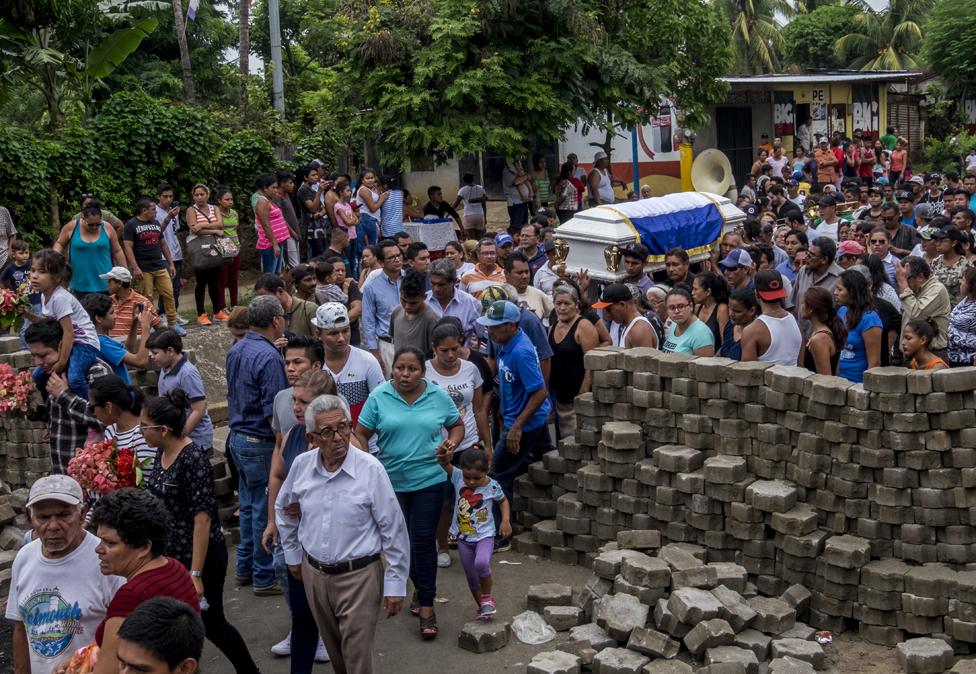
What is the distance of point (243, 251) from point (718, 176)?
9.86 meters

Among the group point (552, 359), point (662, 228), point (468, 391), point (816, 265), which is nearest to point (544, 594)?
point (468, 391)

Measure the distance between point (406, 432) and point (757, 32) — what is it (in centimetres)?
5264

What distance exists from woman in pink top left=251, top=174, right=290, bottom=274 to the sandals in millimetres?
7643

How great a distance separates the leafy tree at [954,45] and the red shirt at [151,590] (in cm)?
3598

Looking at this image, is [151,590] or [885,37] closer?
[151,590]

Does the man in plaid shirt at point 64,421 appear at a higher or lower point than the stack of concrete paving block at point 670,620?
higher

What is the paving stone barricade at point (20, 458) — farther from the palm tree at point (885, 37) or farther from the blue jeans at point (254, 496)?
the palm tree at point (885, 37)

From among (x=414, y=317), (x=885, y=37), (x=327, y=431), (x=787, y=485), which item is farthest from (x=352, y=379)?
(x=885, y=37)

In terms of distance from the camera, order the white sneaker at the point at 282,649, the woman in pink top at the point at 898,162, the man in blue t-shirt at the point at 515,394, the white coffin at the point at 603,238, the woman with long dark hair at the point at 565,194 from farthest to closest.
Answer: the woman in pink top at the point at 898,162 → the woman with long dark hair at the point at 565,194 → the white coffin at the point at 603,238 → the man in blue t-shirt at the point at 515,394 → the white sneaker at the point at 282,649

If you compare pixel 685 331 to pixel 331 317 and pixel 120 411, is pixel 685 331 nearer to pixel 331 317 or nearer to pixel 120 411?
pixel 331 317

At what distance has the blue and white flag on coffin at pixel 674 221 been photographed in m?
13.2

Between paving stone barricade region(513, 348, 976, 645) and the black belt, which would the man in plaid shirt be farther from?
paving stone barricade region(513, 348, 976, 645)

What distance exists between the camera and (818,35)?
185 feet

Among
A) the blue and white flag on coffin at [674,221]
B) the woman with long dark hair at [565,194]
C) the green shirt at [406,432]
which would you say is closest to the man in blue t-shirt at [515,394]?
the green shirt at [406,432]
